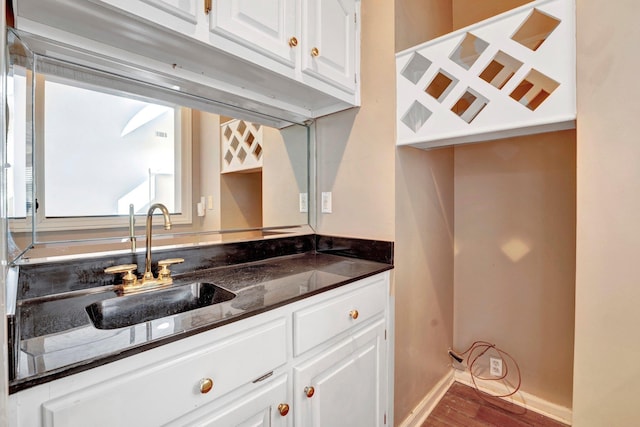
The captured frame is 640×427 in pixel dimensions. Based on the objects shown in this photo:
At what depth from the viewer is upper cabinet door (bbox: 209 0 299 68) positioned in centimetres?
99

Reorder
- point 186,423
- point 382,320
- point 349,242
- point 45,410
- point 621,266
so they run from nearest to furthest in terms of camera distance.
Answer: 1. point 45,410
2. point 186,423
3. point 621,266
4. point 382,320
5. point 349,242

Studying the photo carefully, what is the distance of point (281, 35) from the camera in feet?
3.83

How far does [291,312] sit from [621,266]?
107cm

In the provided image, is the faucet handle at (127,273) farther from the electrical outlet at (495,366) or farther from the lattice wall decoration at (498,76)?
the electrical outlet at (495,366)

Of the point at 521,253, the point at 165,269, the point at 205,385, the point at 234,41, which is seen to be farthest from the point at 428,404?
the point at 234,41

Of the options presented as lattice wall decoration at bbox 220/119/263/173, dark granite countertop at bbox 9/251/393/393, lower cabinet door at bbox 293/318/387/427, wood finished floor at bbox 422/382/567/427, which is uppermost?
lattice wall decoration at bbox 220/119/263/173

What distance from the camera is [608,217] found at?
97 cm

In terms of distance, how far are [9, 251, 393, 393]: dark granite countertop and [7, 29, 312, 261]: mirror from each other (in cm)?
20

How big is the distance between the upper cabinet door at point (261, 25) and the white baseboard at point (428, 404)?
6.01ft

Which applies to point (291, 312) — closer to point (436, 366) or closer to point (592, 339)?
point (592, 339)

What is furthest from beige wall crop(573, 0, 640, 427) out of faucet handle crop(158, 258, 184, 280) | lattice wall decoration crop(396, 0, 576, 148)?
faucet handle crop(158, 258, 184, 280)

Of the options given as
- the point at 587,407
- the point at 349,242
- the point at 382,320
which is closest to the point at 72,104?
the point at 349,242

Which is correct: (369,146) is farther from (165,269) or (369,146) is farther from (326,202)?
(165,269)

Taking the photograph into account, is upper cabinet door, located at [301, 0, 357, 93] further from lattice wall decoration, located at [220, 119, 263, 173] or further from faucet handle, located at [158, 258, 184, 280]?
faucet handle, located at [158, 258, 184, 280]
